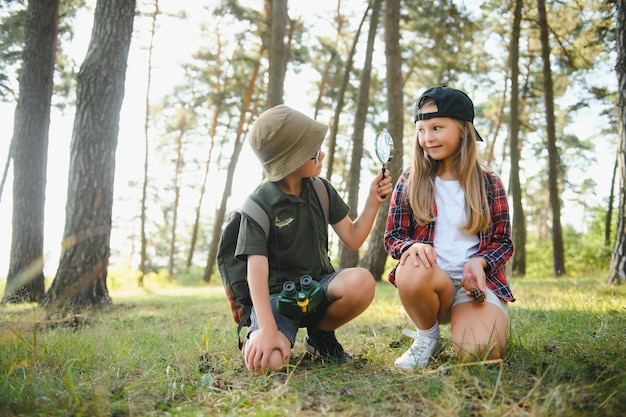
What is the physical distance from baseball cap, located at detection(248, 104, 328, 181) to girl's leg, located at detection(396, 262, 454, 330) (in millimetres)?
792

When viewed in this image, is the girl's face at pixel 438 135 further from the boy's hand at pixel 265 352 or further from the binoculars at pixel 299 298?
the boy's hand at pixel 265 352

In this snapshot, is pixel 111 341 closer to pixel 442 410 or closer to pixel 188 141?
pixel 442 410

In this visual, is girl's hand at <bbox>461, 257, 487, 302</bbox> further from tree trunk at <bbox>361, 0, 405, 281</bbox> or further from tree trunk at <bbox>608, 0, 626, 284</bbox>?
tree trunk at <bbox>361, 0, 405, 281</bbox>

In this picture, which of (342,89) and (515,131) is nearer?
(515,131)

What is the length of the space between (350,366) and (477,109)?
1805 centimetres

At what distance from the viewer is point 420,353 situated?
8.61ft

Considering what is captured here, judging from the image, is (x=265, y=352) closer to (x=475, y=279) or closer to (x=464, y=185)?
(x=475, y=279)

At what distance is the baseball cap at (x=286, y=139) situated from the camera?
2.64 m

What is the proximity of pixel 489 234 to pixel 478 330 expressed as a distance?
1.79 ft

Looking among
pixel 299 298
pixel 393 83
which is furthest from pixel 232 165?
pixel 299 298

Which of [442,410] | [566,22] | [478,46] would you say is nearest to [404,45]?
[478,46]

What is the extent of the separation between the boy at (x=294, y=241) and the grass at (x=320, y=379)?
0.76 feet

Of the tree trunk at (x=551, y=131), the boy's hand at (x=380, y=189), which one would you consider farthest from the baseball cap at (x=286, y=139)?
the tree trunk at (x=551, y=131)

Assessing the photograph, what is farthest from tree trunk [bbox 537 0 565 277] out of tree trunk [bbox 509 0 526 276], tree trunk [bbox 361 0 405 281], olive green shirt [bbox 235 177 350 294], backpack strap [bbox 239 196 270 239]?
backpack strap [bbox 239 196 270 239]
